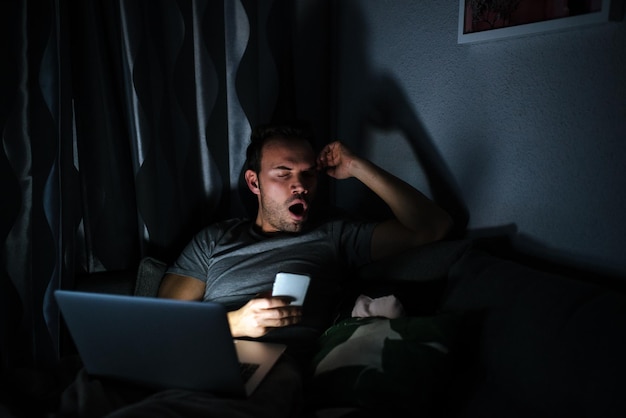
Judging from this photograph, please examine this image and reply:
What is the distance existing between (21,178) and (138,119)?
1.40 ft

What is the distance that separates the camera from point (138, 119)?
181 centimetres

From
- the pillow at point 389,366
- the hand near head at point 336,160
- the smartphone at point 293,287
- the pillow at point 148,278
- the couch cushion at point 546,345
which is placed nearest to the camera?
the couch cushion at point 546,345

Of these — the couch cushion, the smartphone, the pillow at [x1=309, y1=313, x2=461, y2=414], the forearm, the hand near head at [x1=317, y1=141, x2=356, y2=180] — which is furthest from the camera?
the hand near head at [x1=317, y1=141, x2=356, y2=180]

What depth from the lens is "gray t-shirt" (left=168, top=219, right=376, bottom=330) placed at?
164cm

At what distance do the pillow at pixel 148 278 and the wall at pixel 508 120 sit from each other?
3.18 feet

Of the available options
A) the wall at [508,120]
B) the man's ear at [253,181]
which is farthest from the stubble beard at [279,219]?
the wall at [508,120]

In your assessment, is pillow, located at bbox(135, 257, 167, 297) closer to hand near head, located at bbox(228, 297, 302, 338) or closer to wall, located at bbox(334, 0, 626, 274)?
hand near head, located at bbox(228, 297, 302, 338)

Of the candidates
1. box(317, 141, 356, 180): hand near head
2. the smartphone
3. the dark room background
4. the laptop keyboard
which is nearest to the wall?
the dark room background

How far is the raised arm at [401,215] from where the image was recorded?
5.20 ft

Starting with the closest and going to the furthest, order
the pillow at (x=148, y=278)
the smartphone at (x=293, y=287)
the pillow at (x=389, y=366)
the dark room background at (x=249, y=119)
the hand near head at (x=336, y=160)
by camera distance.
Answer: the pillow at (x=389, y=366) < the smartphone at (x=293, y=287) < the dark room background at (x=249, y=119) < the pillow at (x=148, y=278) < the hand near head at (x=336, y=160)

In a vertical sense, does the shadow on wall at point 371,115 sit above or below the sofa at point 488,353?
above

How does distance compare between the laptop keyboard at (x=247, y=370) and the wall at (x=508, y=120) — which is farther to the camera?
the wall at (x=508, y=120)

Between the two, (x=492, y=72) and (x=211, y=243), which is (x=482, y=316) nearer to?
(x=492, y=72)

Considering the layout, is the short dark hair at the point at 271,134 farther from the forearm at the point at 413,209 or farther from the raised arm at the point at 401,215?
the forearm at the point at 413,209
